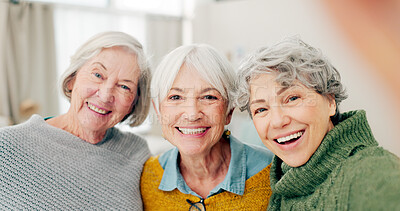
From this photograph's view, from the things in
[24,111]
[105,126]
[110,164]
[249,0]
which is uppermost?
[249,0]

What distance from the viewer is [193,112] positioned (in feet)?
4.71

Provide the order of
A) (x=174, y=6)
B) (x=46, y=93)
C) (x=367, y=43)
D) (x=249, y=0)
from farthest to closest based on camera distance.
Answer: (x=174, y=6), (x=249, y=0), (x=46, y=93), (x=367, y=43)

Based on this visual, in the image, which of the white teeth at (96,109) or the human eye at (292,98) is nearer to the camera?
the human eye at (292,98)

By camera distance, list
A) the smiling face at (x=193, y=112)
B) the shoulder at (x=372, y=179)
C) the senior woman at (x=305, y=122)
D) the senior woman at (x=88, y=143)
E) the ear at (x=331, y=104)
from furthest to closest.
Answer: the smiling face at (x=193, y=112)
the senior woman at (x=88, y=143)
the ear at (x=331, y=104)
the senior woman at (x=305, y=122)
the shoulder at (x=372, y=179)

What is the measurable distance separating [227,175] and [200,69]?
47cm

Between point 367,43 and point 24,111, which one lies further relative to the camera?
point 24,111

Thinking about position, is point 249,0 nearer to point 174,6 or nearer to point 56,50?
point 174,6

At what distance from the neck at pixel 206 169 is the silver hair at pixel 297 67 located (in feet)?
1.46

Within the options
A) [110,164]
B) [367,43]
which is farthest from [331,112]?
[367,43]

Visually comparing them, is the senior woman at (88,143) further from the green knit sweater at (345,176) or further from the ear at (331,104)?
the ear at (331,104)

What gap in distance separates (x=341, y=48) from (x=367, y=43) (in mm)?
238

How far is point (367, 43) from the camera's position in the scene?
2.96m

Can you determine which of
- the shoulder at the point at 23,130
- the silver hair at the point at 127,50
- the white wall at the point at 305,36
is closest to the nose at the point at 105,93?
the silver hair at the point at 127,50

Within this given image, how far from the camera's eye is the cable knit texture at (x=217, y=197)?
147cm
